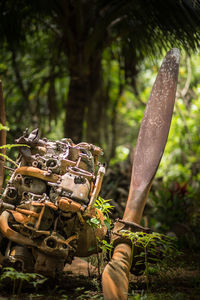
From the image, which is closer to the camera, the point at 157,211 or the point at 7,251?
the point at 7,251

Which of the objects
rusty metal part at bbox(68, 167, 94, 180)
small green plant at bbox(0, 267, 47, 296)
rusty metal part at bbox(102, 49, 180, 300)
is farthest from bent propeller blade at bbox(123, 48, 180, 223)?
small green plant at bbox(0, 267, 47, 296)

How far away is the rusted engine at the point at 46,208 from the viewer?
2.20 m

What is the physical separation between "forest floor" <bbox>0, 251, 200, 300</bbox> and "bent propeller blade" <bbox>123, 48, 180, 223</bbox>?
1.56 ft

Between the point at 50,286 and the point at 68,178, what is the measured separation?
0.76 meters

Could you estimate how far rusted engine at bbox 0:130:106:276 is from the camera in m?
2.20

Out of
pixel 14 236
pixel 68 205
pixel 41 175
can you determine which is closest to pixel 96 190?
pixel 68 205

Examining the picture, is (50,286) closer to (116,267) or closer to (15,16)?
A: (116,267)

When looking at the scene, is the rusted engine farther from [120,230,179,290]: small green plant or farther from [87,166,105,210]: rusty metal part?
[120,230,179,290]: small green plant

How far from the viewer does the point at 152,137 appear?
2.85 meters

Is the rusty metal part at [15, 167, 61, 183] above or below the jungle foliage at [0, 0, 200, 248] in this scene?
below

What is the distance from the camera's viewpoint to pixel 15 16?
469 cm

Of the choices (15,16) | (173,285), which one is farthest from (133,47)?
(173,285)

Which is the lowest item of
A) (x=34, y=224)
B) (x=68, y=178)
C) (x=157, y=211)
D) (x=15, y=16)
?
(x=157, y=211)

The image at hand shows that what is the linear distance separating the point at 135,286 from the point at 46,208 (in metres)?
0.94
